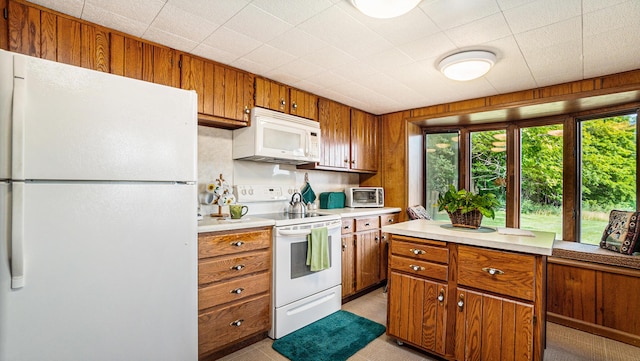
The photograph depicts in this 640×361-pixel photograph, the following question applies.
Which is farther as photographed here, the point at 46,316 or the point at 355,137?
the point at 355,137

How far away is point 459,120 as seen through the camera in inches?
147

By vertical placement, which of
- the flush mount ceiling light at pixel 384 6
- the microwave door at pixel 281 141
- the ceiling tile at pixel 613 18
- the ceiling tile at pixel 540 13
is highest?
the ceiling tile at pixel 540 13

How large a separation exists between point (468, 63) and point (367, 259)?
2.19 m

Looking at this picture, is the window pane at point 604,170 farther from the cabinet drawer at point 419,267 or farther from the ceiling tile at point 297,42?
the ceiling tile at point 297,42

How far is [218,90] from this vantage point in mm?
2404

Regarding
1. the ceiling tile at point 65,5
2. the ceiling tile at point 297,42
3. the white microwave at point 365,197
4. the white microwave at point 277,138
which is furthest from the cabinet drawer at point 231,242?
the white microwave at point 365,197

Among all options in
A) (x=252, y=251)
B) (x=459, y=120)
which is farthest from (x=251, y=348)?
(x=459, y=120)

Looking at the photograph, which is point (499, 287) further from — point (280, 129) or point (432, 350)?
point (280, 129)

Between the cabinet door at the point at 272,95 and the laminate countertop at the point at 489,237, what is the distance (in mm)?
1566

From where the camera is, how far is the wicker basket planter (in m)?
2.10

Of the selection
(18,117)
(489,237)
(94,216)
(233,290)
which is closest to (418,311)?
(489,237)

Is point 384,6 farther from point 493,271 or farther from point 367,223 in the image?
point 367,223

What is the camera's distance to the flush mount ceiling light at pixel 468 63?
7.08 ft

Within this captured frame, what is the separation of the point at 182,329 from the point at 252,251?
2.43 feet
